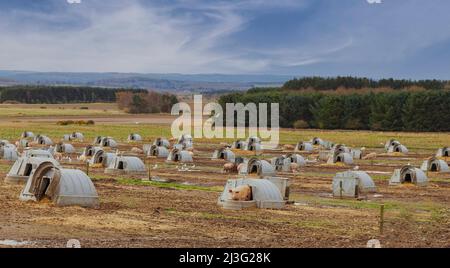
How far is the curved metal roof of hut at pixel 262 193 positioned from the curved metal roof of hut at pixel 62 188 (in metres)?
4.92

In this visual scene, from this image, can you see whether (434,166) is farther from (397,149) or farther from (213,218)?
(213,218)

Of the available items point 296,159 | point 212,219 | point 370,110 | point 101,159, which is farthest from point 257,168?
point 370,110

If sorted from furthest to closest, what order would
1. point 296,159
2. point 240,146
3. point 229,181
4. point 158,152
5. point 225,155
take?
point 240,146, point 158,152, point 225,155, point 296,159, point 229,181

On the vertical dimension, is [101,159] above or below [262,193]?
below

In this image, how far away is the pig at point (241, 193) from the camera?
30250mm

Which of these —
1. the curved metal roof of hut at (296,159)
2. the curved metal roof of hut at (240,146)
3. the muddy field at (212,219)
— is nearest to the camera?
the muddy field at (212,219)

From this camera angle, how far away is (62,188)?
28797mm

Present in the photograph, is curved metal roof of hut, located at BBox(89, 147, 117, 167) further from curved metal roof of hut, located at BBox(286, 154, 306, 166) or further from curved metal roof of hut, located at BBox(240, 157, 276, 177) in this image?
curved metal roof of hut, located at BBox(286, 154, 306, 166)

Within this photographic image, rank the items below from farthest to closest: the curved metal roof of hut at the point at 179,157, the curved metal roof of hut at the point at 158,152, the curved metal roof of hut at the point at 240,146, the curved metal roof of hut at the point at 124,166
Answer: the curved metal roof of hut at the point at 240,146
the curved metal roof of hut at the point at 158,152
the curved metal roof of hut at the point at 179,157
the curved metal roof of hut at the point at 124,166

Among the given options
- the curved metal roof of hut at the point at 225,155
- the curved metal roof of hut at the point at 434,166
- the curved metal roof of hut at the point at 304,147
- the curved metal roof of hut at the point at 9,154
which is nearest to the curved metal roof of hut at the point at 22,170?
the curved metal roof of hut at the point at 9,154

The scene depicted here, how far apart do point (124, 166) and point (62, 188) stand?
16.9 metres

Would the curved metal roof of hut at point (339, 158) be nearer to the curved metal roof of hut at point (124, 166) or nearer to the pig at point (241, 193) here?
the curved metal roof of hut at point (124, 166)
